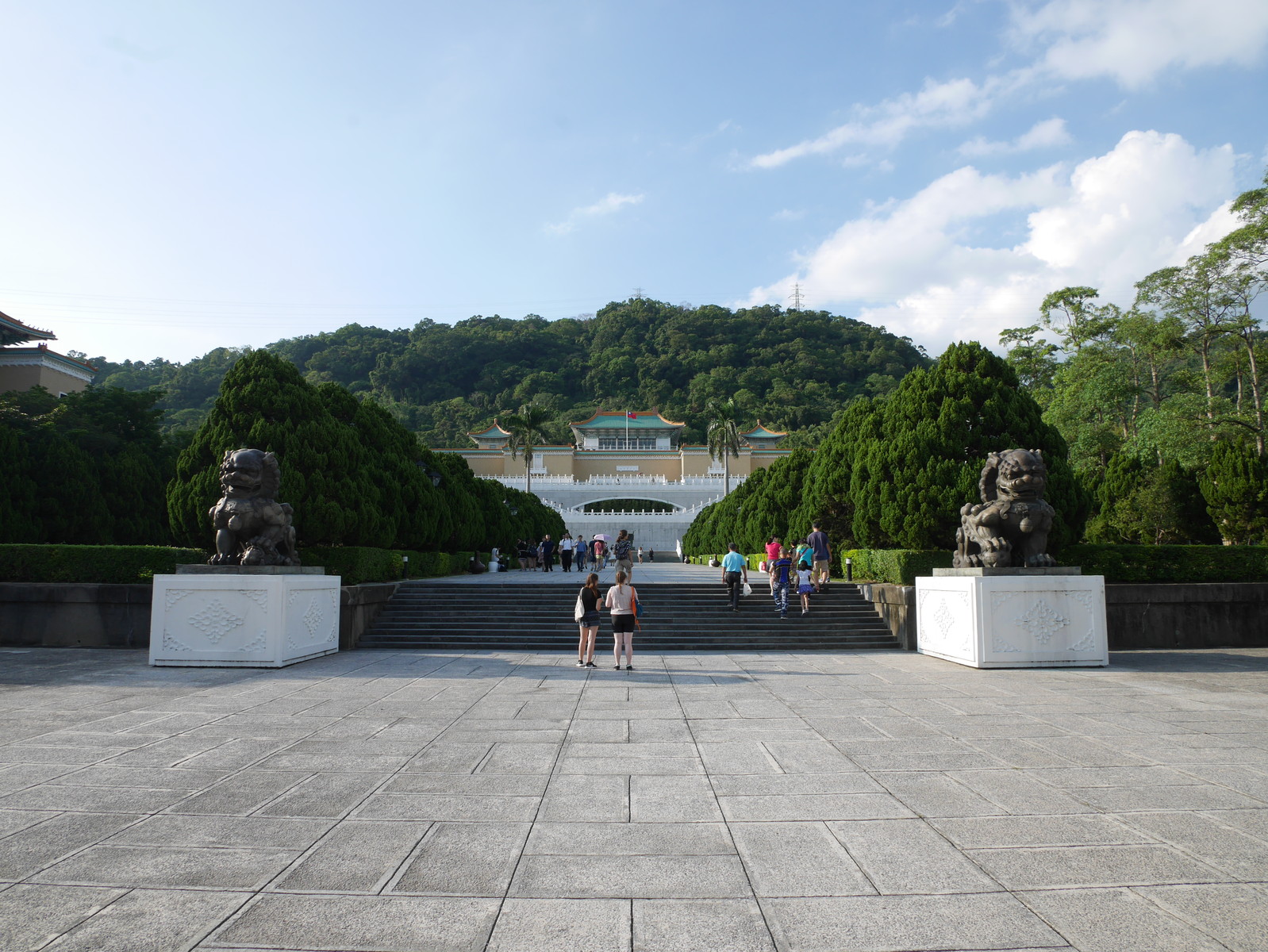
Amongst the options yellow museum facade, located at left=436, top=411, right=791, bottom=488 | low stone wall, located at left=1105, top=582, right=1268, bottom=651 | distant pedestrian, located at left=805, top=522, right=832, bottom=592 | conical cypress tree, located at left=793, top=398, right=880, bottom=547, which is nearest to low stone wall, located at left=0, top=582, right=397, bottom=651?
distant pedestrian, located at left=805, top=522, right=832, bottom=592

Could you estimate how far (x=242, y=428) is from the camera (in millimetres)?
12141

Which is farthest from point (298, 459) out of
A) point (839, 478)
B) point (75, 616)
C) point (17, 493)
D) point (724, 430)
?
point (724, 430)

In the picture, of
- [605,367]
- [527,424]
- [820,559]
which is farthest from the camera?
[605,367]

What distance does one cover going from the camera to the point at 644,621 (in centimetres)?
1219

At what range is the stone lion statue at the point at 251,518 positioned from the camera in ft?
30.2

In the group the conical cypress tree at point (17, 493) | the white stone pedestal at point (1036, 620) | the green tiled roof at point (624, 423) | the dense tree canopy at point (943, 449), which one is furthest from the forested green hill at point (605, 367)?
the white stone pedestal at point (1036, 620)

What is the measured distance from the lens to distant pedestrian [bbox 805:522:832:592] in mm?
13094

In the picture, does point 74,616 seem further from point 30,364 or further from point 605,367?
point 605,367

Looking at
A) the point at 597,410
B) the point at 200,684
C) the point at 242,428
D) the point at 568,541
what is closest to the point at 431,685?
the point at 200,684

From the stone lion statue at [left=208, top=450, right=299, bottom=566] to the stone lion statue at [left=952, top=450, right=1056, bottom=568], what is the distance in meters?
8.33

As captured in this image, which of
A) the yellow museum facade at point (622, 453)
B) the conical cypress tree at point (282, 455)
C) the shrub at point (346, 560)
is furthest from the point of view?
the yellow museum facade at point (622, 453)

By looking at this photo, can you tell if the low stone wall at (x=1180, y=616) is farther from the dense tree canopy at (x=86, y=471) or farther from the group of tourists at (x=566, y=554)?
the dense tree canopy at (x=86, y=471)

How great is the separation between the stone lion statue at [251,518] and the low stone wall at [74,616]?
7.14ft

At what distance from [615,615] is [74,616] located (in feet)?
24.6
